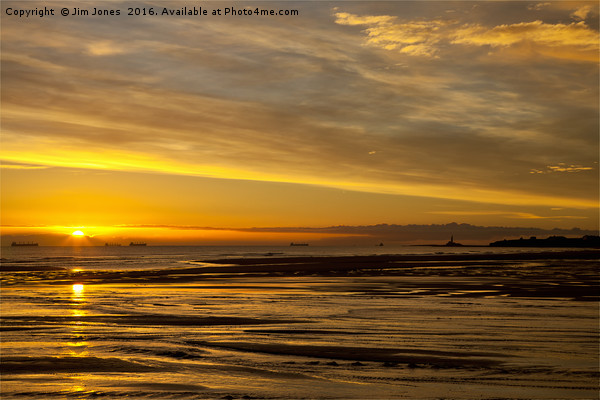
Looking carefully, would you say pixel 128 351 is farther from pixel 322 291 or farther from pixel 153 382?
pixel 322 291

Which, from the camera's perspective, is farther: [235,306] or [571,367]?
[235,306]

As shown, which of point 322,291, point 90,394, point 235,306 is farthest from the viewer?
point 322,291

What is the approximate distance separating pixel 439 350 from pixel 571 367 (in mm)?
3054

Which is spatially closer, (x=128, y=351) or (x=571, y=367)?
(x=571, y=367)

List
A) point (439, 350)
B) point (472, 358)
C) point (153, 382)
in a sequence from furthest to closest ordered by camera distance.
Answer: point (439, 350)
point (472, 358)
point (153, 382)

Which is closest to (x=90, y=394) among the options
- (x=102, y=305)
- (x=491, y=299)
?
(x=102, y=305)

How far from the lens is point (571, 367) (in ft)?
39.8

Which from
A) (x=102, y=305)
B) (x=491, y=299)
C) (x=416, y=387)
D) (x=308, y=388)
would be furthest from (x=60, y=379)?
(x=491, y=299)

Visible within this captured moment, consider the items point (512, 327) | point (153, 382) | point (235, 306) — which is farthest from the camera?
point (235, 306)

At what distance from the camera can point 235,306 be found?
25.1m

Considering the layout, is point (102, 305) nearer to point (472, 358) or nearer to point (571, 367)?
point (472, 358)

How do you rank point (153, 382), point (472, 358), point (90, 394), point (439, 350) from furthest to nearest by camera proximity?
point (439, 350)
point (472, 358)
point (153, 382)
point (90, 394)

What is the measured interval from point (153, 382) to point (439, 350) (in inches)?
269

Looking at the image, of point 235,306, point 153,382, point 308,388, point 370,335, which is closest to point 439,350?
point 370,335
